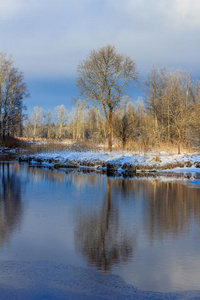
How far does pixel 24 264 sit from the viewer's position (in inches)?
213

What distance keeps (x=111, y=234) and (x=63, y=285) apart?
2.75 meters

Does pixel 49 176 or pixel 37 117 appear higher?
pixel 37 117

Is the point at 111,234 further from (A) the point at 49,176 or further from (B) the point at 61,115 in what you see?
(B) the point at 61,115

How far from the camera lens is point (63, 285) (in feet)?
15.3

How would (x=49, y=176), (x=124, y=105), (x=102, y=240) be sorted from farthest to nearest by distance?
(x=124, y=105), (x=49, y=176), (x=102, y=240)

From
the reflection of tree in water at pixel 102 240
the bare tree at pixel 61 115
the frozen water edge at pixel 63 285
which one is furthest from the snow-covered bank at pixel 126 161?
the bare tree at pixel 61 115

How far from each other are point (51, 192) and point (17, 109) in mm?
35200

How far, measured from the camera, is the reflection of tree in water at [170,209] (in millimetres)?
7885

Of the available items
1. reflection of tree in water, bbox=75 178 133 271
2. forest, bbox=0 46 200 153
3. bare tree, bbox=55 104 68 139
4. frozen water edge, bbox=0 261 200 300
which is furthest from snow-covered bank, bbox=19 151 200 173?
bare tree, bbox=55 104 68 139

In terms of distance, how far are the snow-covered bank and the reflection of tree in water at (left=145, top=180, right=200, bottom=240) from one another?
8.12 metres

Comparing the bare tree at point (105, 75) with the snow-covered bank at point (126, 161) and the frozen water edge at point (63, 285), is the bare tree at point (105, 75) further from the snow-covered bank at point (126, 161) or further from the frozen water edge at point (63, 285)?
the frozen water edge at point (63, 285)

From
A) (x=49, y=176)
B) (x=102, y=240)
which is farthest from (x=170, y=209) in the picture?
(x=49, y=176)

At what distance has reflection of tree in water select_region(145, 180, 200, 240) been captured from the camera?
788 centimetres

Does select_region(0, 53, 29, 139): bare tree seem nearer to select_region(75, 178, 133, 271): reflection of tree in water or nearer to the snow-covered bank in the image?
the snow-covered bank
